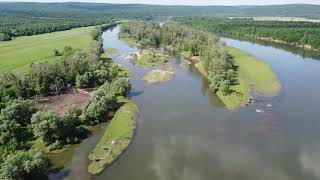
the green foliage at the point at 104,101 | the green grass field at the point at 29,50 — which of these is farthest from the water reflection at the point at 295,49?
the green foliage at the point at 104,101

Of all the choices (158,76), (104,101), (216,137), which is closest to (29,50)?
(158,76)

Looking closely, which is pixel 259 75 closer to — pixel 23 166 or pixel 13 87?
pixel 13 87

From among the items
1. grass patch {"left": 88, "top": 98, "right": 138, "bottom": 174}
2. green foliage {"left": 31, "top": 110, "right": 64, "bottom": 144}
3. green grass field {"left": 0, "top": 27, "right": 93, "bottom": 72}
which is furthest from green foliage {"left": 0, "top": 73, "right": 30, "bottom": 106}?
green grass field {"left": 0, "top": 27, "right": 93, "bottom": 72}

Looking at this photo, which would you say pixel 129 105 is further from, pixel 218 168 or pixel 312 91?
pixel 312 91

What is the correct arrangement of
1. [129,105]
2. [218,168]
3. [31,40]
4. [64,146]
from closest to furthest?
[218,168], [64,146], [129,105], [31,40]

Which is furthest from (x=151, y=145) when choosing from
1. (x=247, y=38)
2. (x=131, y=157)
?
(x=247, y=38)

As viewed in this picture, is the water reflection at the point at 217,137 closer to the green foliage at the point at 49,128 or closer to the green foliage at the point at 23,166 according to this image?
the green foliage at the point at 23,166

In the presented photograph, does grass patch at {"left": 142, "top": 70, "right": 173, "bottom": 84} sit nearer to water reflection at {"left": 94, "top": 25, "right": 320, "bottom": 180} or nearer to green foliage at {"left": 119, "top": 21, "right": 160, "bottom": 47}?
water reflection at {"left": 94, "top": 25, "right": 320, "bottom": 180}
